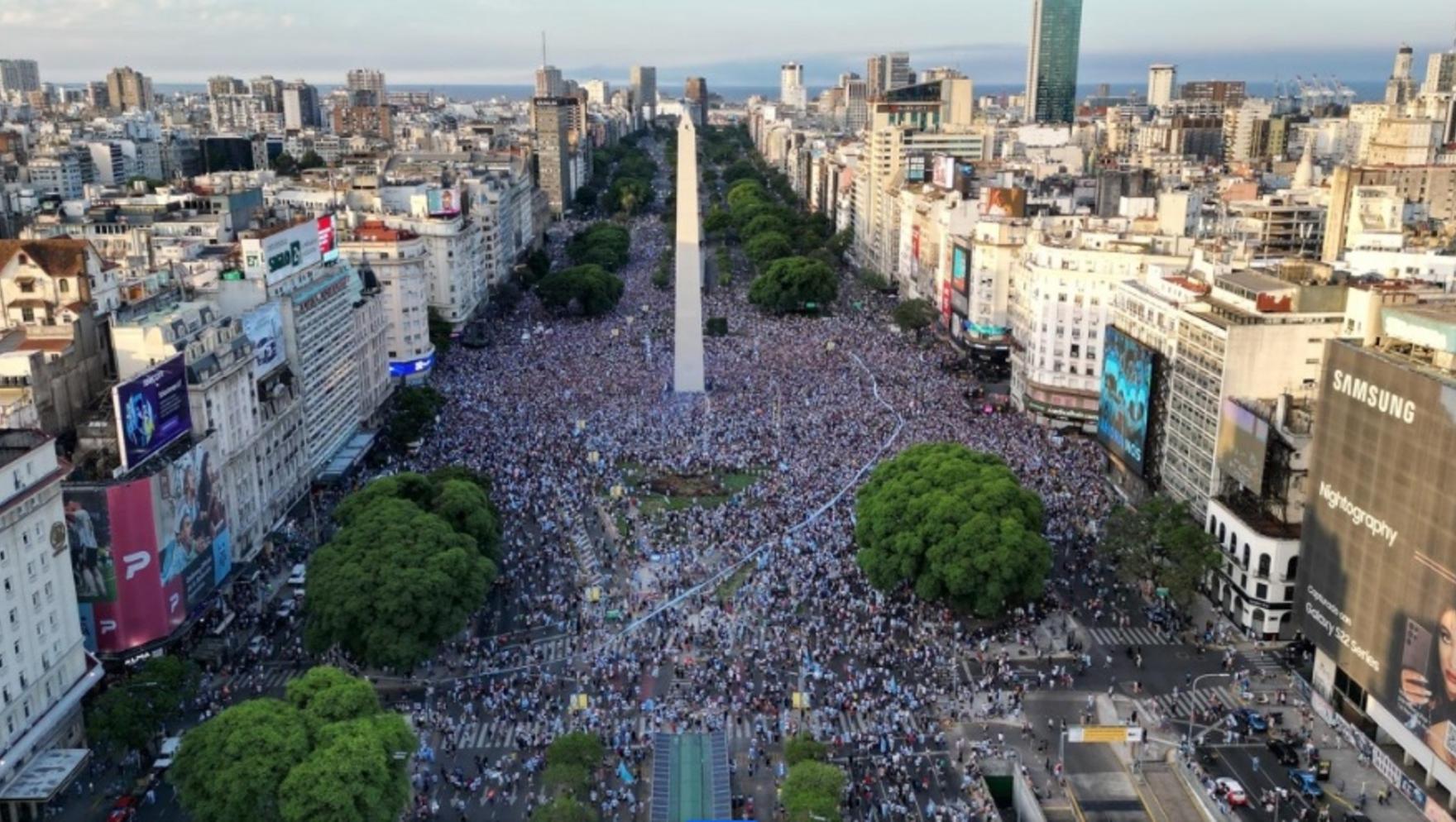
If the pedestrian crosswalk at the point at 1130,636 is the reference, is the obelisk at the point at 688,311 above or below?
above

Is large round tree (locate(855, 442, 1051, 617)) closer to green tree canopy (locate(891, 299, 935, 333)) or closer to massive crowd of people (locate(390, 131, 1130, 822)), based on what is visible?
massive crowd of people (locate(390, 131, 1130, 822))

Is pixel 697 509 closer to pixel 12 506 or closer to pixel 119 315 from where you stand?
pixel 119 315

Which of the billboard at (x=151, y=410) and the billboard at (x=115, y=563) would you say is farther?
the billboard at (x=151, y=410)

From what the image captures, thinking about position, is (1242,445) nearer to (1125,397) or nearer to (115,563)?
(1125,397)

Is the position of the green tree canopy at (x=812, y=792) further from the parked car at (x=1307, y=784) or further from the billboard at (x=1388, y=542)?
the billboard at (x=1388, y=542)

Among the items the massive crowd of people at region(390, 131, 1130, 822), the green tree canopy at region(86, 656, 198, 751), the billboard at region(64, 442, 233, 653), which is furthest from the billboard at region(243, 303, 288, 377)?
the green tree canopy at region(86, 656, 198, 751)

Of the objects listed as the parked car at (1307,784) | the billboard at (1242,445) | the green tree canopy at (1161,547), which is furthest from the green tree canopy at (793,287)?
the parked car at (1307,784)
